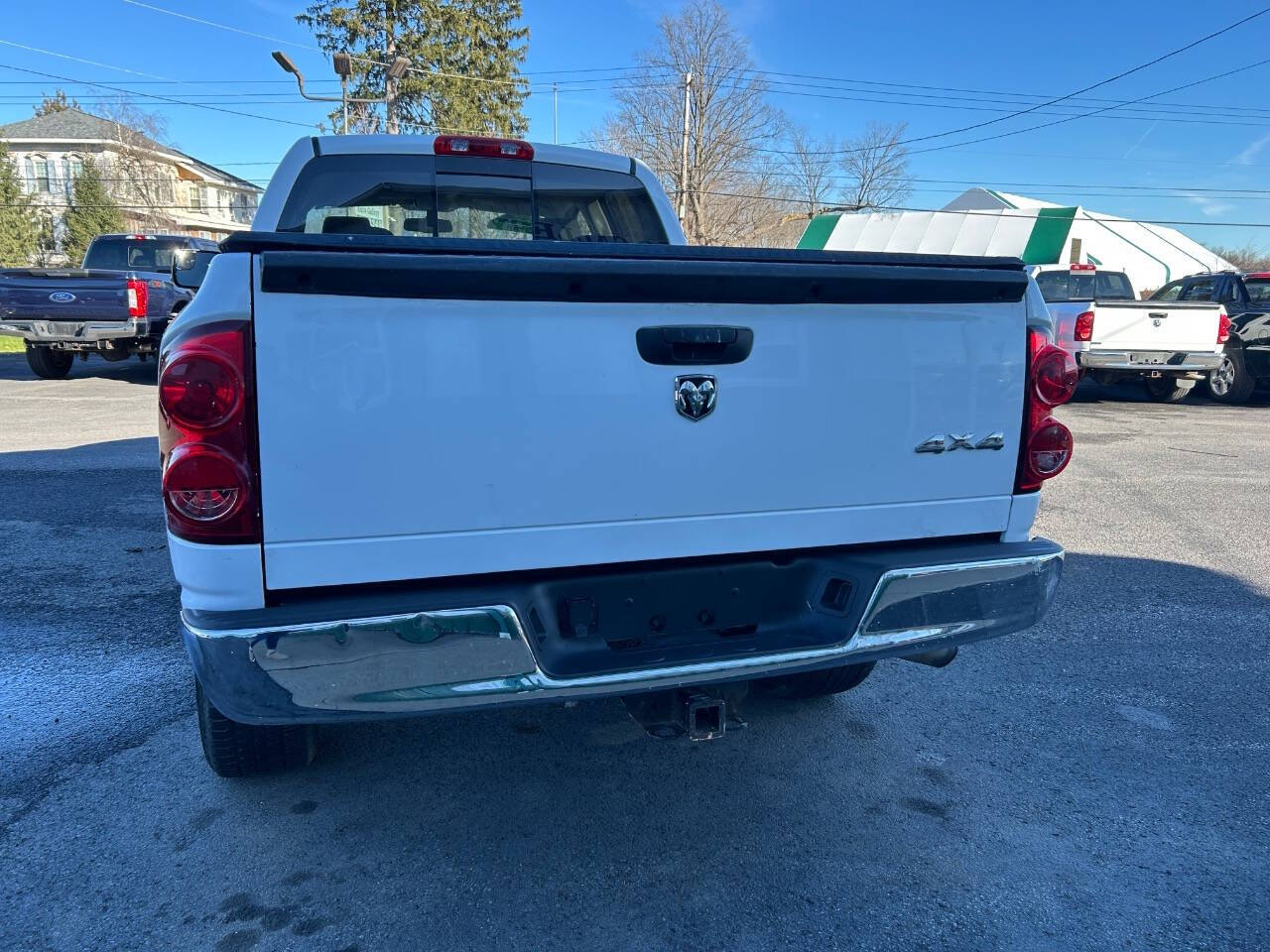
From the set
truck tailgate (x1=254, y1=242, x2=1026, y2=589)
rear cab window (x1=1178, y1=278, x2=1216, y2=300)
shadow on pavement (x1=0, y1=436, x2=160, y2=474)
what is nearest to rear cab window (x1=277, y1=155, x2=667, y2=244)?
truck tailgate (x1=254, y1=242, x2=1026, y2=589)

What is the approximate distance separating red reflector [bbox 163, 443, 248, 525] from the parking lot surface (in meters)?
1.06

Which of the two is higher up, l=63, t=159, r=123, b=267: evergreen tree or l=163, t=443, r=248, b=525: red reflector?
l=63, t=159, r=123, b=267: evergreen tree

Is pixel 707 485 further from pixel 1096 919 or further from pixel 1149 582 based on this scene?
pixel 1149 582

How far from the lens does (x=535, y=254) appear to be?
2227 mm

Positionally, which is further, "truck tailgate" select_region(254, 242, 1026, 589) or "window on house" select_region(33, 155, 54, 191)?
"window on house" select_region(33, 155, 54, 191)

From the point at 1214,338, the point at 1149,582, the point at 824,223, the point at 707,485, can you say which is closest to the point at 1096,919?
the point at 707,485

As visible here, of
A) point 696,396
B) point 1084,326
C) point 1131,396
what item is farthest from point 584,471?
point 1131,396

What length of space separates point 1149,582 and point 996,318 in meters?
3.43

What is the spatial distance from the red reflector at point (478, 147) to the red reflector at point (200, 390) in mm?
2562

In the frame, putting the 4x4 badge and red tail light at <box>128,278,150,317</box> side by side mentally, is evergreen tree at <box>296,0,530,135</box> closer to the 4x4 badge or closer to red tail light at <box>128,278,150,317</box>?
red tail light at <box>128,278,150,317</box>

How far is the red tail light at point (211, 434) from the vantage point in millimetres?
2053

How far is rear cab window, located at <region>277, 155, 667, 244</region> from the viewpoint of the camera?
4.35 metres

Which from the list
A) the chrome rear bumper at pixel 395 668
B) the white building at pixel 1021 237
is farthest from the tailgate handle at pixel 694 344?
the white building at pixel 1021 237

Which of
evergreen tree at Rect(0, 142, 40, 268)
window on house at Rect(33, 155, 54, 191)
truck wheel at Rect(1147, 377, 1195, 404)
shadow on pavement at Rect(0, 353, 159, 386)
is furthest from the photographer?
window on house at Rect(33, 155, 54, 191)
